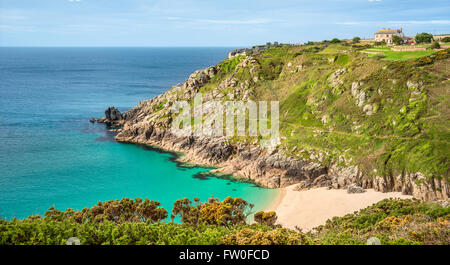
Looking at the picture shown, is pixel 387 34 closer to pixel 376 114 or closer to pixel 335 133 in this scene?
pixel 376 114

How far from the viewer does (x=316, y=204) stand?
4531 centimetres

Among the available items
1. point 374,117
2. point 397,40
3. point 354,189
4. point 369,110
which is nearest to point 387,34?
point 397,40

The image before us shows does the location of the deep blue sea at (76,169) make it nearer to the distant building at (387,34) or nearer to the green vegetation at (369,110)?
A: the green vegetation at (369,110)

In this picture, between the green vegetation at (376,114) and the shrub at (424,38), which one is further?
the shrub at (424,38)

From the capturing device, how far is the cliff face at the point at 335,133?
4762 centimetres

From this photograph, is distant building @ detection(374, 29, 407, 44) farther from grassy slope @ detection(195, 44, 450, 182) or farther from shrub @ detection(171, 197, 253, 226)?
shrub @ detection(171, 197, 253, 226)

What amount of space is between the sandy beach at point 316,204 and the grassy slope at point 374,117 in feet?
15.4

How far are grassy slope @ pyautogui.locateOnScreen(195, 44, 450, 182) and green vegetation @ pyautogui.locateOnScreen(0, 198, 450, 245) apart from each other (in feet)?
43.2

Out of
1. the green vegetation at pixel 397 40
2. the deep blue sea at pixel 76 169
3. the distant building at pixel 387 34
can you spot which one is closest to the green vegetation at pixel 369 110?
the green vegetation at pixel 397 40

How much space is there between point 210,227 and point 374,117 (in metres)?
38.1

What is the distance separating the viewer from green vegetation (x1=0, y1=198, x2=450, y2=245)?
62.8ft

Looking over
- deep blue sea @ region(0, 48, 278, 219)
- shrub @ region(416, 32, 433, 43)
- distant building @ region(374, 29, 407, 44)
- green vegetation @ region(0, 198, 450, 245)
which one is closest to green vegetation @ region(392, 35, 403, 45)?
shrub @ region(416, 32, 433, 43)
